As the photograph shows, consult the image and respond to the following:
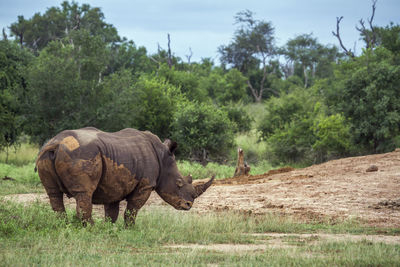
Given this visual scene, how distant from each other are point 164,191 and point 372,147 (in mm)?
18584

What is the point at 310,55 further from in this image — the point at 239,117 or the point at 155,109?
the point at 155,109

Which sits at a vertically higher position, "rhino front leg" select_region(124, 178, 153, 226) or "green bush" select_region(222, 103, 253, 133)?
"green bush" select_region(222, 103, 253, 133)

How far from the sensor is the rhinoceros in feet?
25.3

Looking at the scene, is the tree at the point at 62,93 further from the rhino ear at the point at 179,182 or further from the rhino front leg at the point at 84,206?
A: the rhino front leg at the point at 84,206

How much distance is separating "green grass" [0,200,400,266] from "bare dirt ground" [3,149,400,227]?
189cm

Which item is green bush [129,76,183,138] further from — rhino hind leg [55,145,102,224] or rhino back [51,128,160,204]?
rhino hind leg [55,145,102,224]

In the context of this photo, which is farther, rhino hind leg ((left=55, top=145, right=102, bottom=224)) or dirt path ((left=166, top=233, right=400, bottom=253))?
rhino hind leg ((left=55, top=145, right=102, bottom=224))

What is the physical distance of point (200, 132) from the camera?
998 inches

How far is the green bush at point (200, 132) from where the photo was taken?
82.1 feet

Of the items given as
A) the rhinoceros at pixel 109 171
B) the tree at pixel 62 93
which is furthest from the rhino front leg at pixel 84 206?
the tree at pixel 62 93

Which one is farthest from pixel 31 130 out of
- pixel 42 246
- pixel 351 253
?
pixel 351 253

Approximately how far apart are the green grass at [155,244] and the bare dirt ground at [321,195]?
6.21ft

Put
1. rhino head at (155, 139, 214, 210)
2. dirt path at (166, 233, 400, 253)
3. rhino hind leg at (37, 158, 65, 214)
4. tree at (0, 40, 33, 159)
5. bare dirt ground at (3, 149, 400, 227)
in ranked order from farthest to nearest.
→ tree at (0, 40, 33, 159)
bare dirt ground at (3, 149, 400, 227)
rhino head at (155, 139, 214, 210)
rhino hind leg at (37, 158, 65, 214)
dirt path at (166, 233, 400, 253)

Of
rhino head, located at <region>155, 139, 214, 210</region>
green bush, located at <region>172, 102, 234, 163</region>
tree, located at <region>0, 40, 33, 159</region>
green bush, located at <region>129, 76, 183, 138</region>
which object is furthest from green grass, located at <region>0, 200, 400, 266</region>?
green bush, located at <region>129, 76, 183, 138</region>
